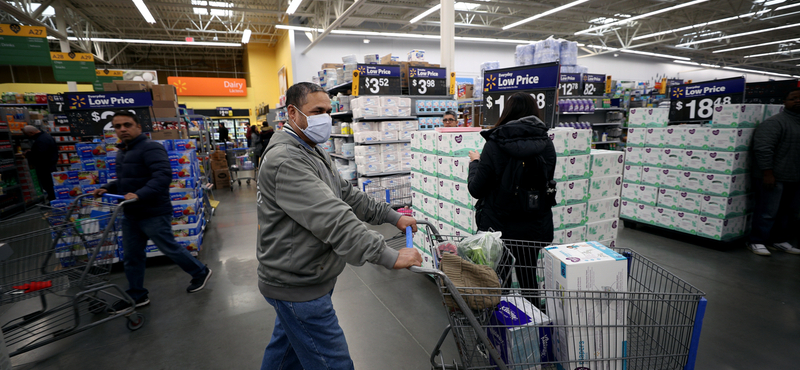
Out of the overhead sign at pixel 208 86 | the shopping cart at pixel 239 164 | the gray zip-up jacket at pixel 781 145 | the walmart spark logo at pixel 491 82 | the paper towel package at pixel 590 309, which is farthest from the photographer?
the overhead sign at pixel 208 86

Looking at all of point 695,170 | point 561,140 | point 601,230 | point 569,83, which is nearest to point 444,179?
point 561,140

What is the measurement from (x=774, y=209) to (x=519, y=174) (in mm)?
4270

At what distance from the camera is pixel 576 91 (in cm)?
848

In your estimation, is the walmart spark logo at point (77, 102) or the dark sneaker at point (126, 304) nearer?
the dark sneaker at point (126, 304)

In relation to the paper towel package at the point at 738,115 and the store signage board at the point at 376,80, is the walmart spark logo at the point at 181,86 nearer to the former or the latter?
the store signage board at the point at 376,80

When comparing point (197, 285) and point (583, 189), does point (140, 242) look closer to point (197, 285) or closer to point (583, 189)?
point (197, 285)

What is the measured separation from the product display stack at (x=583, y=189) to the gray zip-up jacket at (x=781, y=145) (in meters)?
2.32

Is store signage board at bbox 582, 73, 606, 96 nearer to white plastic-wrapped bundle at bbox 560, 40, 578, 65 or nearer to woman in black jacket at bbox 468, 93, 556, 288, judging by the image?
white plastic-wrapped bundle at bbox 560, 40, 578, 65

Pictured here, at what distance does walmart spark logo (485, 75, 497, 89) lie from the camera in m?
3.77

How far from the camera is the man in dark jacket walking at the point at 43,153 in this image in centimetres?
727

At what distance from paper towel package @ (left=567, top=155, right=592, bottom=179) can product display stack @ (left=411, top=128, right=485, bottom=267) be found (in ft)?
2.43

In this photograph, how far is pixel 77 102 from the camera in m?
4.65

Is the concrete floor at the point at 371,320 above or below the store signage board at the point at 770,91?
below

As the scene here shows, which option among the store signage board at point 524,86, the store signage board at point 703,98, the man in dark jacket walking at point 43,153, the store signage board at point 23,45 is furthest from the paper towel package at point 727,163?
the store signage board at point 23,45
